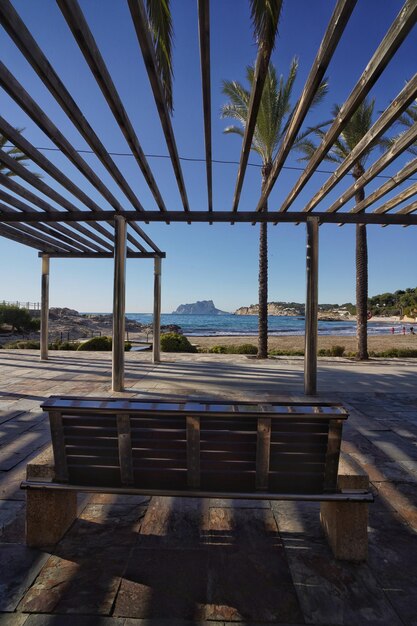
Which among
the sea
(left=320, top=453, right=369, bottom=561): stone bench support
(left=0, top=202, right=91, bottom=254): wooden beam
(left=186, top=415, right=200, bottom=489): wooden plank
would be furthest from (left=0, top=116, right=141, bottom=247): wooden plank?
the sea

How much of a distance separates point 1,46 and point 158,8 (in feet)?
5.44

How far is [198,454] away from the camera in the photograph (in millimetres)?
2115

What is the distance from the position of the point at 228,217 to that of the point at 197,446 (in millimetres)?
5749

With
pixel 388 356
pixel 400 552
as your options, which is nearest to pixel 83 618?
pixel 400 552

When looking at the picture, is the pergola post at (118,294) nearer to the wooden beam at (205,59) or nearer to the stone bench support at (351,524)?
the wooden beam at (205,59)

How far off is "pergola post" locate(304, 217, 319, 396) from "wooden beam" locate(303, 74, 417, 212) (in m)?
0.86

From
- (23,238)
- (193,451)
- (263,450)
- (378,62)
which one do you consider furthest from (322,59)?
(23,238)

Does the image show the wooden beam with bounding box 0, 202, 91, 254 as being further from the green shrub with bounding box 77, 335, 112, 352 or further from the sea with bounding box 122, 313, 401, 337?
the sea with bounding box 122, 313, 401, 337

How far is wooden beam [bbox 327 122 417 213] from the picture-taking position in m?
4.21

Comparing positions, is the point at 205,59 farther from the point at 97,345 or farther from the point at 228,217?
the point at 97,345

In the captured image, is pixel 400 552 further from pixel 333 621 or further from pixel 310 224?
pixel 310 224

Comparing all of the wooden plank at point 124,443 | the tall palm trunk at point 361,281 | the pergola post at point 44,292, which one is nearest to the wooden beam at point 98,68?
the wooden plank at point 124,443

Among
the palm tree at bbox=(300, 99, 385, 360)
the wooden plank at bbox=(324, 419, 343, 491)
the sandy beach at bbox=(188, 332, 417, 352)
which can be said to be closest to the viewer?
the wooden plank at bbox=(324, 419, 343, 491)

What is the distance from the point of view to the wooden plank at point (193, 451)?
6.83 ft
